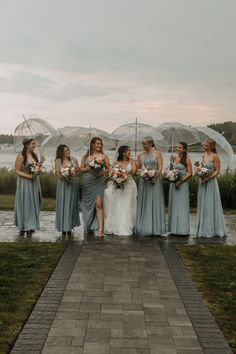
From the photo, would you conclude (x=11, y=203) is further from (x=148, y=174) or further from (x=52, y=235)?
(x=148, y=174)

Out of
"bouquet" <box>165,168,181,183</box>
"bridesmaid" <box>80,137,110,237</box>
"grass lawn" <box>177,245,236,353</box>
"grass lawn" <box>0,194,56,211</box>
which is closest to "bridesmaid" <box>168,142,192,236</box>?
"bouquet" <box>165,168,181,183</box>

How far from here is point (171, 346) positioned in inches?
203

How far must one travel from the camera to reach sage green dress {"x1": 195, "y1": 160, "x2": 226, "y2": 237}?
449 inches

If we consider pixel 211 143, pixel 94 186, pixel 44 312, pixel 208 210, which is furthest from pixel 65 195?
pixel 44 312

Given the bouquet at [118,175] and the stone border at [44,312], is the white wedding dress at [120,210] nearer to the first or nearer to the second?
the bouquet at [118,175]

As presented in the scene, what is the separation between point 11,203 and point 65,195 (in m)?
6.27

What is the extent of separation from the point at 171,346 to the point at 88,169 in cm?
654

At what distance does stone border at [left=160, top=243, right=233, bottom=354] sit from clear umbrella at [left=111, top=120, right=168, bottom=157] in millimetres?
3501

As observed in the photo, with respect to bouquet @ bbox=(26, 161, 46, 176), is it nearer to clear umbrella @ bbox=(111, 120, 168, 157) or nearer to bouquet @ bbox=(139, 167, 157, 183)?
clear umbrella @ bbox=(111, 120, 168, 157)

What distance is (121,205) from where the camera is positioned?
38.2ft

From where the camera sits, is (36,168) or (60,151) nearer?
(36,168)

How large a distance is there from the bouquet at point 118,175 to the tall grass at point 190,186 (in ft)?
16.3

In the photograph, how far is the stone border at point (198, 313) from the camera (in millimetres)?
5203

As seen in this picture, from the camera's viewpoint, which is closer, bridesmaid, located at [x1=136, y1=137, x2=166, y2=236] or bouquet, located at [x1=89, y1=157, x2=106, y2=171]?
bouquet, located at [x1=89, y1=157, x2=106, y2=171]
